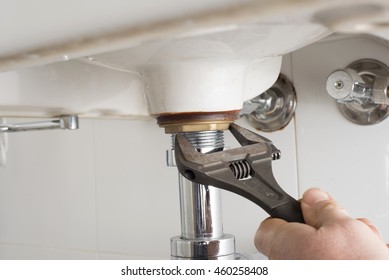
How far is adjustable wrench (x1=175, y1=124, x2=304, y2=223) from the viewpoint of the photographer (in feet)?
1.22

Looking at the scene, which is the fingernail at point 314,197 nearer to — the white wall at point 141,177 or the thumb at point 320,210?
the thumb at point 320,210

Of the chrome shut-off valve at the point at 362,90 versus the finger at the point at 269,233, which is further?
the chrome shut-off valve at the point at 362,90

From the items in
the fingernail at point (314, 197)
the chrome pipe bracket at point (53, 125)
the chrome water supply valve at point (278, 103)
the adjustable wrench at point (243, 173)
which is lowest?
the fingernail at point (314, 197)

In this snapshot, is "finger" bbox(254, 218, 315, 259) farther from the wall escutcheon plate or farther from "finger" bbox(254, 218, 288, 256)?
the wall escutcheon plate

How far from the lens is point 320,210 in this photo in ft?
1.23

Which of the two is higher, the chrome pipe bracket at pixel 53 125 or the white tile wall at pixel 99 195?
the chrome pipe bracket at pixel 53 125

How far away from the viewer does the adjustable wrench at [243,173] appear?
0.37 metres

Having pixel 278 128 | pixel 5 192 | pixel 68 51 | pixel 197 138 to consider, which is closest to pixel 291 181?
pixel 278 128

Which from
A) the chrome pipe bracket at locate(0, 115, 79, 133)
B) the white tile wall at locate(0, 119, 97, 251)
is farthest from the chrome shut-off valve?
the white tile wall at locate(0, 119, 97, 251)

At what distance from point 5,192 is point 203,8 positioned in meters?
0.78

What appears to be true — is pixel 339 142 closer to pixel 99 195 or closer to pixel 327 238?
pixel 327 238

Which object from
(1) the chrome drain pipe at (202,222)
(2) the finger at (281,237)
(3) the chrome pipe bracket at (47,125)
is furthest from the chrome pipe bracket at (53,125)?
(2) the finger at (281,237)

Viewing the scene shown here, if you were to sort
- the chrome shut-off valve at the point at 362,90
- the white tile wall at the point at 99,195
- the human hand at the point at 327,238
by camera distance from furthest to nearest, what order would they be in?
the white tile wall at the point at 99,195, the chrome shut-off valve at the point at 362,90, the human hand at the point at 327,238

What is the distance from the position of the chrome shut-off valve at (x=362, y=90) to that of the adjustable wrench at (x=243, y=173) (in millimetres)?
136
